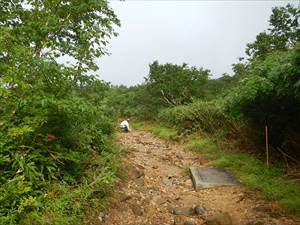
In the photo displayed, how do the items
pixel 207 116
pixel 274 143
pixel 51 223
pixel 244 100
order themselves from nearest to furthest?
pixel 51 223
pixel 244 100
pixel 274 143
pixel 207 116

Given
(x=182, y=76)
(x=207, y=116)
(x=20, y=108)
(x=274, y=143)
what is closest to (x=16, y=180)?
(x=20, y=108)

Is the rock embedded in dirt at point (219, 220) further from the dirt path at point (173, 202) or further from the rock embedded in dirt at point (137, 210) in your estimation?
the rock embedded in dirt at point (137, 210)

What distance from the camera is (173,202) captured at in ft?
19.1

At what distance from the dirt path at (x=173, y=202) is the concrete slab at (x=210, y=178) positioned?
157 millimetres

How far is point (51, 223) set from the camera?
3.59 meters

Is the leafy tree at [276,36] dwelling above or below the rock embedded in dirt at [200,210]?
above

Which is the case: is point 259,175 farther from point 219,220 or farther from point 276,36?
point 276,36

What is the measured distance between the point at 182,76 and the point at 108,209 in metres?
16.2

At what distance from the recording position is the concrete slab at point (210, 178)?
21.8ft

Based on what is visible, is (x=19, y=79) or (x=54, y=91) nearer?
(x=19, y=79)

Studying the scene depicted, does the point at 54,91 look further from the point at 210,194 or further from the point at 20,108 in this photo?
the point at 210,194

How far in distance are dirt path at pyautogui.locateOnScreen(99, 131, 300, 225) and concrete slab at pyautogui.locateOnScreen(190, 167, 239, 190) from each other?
0.16 meters

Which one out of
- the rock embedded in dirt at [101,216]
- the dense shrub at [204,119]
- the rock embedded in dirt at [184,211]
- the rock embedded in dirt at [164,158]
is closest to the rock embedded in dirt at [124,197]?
the rock embedded in dirt at [101,216]

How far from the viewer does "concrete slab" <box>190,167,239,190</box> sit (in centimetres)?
665
